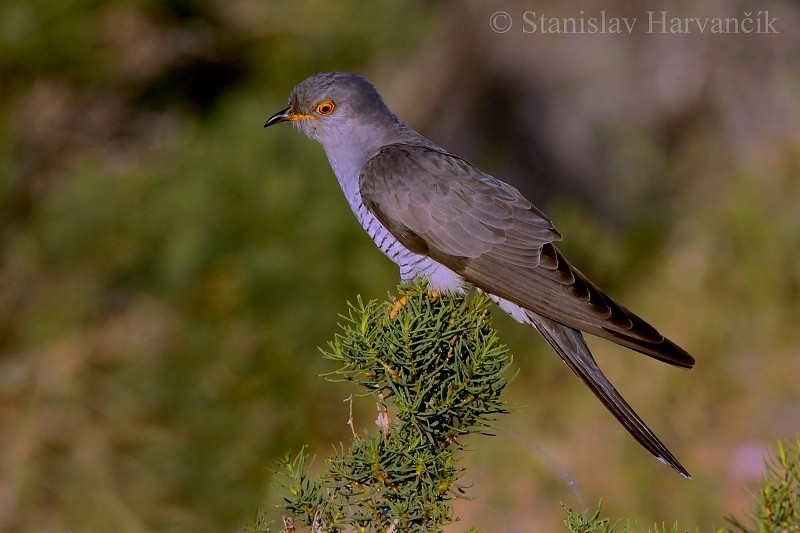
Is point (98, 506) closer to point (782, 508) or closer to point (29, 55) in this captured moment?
point (29, 55)

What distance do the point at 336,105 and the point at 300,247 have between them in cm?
258

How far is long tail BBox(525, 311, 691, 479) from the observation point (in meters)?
2.66

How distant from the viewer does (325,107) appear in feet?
12.0

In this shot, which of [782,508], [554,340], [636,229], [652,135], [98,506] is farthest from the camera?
[652,135]

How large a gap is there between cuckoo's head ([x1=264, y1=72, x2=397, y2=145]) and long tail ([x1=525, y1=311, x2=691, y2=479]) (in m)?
1.01

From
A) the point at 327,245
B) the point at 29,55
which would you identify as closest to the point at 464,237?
the point at 327,245

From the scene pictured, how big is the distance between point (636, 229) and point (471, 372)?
4790 millimetres

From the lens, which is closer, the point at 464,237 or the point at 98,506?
the point at 464,237

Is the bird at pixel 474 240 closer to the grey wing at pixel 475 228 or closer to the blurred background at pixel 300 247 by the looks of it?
the grey wing at pixel 475 228

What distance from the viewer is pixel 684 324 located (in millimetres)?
5832

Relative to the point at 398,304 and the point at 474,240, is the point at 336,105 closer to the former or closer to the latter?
the point at 474,240

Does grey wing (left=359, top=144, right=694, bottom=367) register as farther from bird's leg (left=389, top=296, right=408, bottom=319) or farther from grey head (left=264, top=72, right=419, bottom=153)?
bird's leg (left=389, top=296, right=408, bottom=319)

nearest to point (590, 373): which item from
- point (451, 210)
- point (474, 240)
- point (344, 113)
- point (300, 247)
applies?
point (474, 240)

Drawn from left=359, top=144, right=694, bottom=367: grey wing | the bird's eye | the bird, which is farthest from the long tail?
the bird's eye
